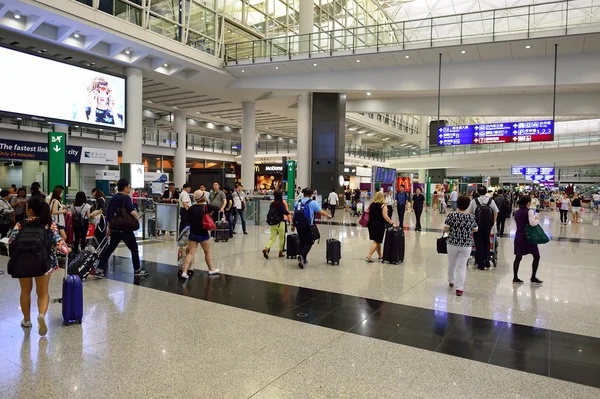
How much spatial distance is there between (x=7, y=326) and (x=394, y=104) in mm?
24247

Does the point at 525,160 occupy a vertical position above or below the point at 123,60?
below

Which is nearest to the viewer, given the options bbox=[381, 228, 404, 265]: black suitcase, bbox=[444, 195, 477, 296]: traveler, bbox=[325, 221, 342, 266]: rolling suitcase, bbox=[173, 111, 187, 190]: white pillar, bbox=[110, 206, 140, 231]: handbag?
bbox=[444, 195, 477, 296]: traveler

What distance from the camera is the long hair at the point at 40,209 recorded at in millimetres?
4445

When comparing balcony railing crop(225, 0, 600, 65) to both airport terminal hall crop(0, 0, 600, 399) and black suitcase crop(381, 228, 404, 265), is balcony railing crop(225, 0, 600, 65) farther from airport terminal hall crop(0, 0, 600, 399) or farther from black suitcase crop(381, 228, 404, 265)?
black suitcase crop(381, 228, 404, 265)

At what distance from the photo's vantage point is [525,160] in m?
41.1

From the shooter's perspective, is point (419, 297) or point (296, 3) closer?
point (419, 297)

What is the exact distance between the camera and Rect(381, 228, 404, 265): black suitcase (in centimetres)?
918

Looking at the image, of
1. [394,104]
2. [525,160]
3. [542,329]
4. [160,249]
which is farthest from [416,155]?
[542,329]

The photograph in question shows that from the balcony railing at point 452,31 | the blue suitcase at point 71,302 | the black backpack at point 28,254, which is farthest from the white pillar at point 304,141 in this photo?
the black backpack at point 28,254

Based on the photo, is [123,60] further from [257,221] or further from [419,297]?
[419,297]

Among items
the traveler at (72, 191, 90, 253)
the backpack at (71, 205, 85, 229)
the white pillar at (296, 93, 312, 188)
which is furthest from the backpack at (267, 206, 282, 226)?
the white pillar at (296, 93, 312, 188)

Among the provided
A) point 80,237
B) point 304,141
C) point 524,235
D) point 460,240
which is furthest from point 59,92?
point 524,235

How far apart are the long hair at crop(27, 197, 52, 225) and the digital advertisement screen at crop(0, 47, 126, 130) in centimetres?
1427

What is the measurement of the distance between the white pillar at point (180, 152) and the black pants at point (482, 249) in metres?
26.7
